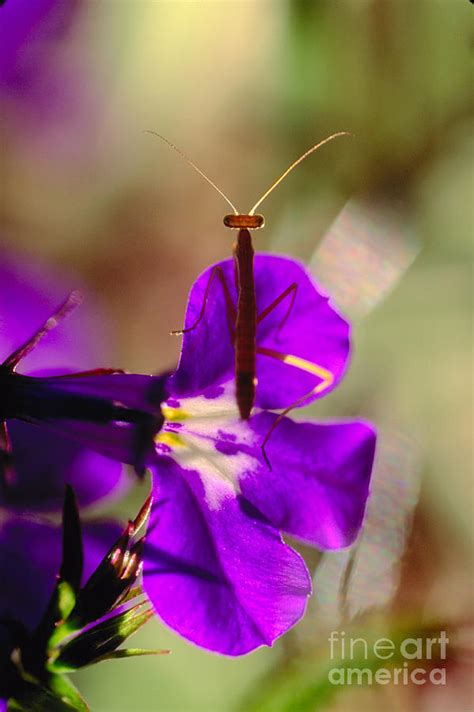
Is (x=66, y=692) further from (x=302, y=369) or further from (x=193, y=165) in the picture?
(x=193, y=165)

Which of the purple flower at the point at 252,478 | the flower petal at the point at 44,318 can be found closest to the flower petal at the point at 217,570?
the purple flower at the point at 252,478

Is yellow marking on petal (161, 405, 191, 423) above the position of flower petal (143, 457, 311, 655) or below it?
above

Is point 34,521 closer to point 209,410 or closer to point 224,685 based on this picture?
point 209,410

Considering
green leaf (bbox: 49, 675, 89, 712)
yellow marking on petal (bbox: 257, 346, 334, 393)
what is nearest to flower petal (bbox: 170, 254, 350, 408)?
yellow marking on petal (bbox: 257, 346, 334, 393)

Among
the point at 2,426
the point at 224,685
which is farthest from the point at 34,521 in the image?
the point at 224,685
